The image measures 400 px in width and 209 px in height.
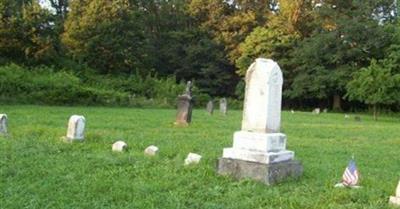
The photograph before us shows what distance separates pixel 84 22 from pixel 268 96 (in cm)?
3180

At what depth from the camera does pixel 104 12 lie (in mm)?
38188

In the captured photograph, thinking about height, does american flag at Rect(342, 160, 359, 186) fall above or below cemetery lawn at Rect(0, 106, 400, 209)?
above

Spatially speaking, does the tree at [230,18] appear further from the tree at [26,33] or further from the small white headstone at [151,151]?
the small white headstone at [151,151]

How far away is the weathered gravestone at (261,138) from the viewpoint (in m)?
7.44

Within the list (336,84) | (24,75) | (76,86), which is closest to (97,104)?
(76,86)

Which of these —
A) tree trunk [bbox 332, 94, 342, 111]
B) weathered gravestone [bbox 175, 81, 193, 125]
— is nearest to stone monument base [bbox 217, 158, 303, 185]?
weathered gravestone [bbox 175, 81, 193, 125]

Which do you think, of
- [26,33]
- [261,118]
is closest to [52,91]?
[26,33]

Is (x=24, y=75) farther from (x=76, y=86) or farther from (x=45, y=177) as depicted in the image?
(x=45, y=177)

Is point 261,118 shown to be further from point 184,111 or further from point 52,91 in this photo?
point 52,91

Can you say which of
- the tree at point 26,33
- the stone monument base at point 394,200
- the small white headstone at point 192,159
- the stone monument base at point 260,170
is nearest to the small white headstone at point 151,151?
the small white headstone at point 192,159

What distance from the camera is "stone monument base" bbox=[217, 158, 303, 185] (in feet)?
23.9

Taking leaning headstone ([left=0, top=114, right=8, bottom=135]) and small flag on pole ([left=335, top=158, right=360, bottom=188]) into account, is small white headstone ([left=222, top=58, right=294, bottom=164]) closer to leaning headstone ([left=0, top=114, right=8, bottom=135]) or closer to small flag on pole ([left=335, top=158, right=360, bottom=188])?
small flag on pole ([left=335, top=158, right=360, bottom=188])

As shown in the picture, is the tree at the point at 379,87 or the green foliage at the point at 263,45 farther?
the green foliage at the point at 263,45

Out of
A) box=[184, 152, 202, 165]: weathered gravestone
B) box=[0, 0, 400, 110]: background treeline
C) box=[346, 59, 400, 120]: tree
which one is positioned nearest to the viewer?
box=[184, 152, 202, 165]: weathered gravestone
